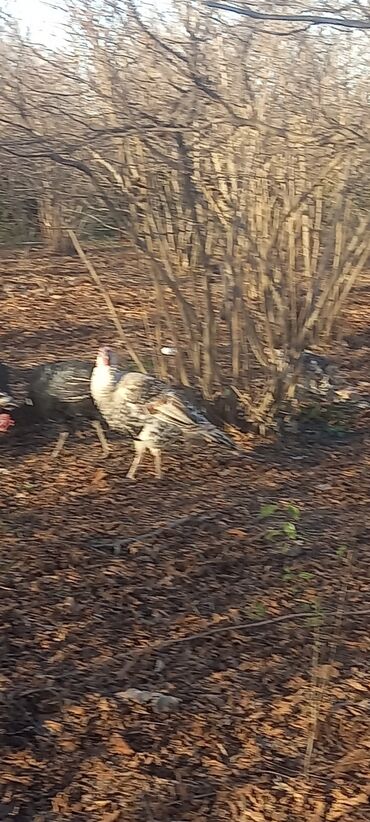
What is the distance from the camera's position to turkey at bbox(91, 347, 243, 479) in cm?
519

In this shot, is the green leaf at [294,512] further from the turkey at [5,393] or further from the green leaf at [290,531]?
the turkey at [5,393]

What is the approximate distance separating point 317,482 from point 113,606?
1.74 meters

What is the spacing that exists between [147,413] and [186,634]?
1.74 meters

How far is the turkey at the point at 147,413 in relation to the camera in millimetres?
5191

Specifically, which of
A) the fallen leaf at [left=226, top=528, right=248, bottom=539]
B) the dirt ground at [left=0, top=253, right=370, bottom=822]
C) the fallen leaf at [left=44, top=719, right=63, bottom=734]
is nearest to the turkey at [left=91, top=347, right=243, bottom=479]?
the dirt ground at [left=0, top=253, right=370, bottom=822]

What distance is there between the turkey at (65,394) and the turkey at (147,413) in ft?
1.16

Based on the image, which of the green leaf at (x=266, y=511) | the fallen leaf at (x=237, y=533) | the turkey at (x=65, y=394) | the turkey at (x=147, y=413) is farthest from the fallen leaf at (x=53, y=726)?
the turkey at (x=65, y=394)

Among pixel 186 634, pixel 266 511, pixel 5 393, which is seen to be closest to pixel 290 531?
pixel 266 511

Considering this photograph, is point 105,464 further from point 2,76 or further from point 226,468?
point 2,76

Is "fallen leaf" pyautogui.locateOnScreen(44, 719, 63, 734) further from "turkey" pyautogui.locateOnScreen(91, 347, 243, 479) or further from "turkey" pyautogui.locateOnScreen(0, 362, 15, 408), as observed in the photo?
"turkey" pyautogui.locateOnScreen(0, 362, 15, 408)

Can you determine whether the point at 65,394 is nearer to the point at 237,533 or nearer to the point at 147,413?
the point at 147,413

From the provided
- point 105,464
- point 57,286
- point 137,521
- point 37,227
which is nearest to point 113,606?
point 137,521

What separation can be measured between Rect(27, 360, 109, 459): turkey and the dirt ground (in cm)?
14

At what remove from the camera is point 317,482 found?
5.29 m
